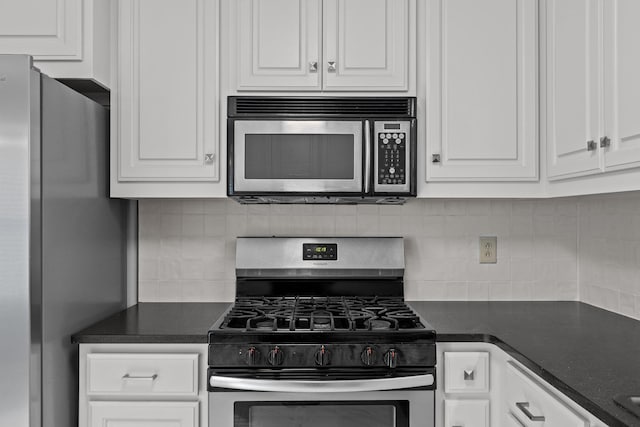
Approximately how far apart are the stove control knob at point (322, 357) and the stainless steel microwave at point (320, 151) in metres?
0.62

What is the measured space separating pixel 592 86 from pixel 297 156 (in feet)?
3.40

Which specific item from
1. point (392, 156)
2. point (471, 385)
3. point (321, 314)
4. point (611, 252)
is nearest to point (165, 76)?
point (392, 156)

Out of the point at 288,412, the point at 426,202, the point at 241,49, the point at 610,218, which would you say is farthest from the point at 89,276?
the point at 610,218

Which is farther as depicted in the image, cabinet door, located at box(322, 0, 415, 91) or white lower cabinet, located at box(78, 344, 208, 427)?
cabinet door, located at box(322, 0, 415, 91)

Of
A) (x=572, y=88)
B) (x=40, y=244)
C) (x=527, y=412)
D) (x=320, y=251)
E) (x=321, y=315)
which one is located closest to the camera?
(x=527, y=412)

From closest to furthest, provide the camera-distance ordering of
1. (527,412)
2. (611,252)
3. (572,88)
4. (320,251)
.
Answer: (527,412) → (572,88) → (611,252) → (320,251)

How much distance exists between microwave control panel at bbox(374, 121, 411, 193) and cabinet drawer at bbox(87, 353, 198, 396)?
0.94 meters

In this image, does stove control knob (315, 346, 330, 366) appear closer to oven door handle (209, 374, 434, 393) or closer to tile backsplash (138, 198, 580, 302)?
oven door handle (209, 374, 434, 393)

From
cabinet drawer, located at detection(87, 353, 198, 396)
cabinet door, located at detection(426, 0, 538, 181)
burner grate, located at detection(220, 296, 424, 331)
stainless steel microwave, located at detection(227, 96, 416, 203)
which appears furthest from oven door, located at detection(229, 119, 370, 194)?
cabinet drawer, located at detection(87, 353, 198, 396)

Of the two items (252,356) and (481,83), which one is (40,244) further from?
(481,83)

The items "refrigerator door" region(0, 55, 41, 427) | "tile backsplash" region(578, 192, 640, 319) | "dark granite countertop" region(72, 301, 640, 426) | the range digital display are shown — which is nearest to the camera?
"dark granite countertop" region(72, 301, 640, 426)

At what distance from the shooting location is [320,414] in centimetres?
179

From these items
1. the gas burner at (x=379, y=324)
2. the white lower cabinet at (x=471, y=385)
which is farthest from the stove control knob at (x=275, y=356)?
the white lower cabinet at (x=471, y=385)

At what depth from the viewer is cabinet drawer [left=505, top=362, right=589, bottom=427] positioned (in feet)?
4.29
